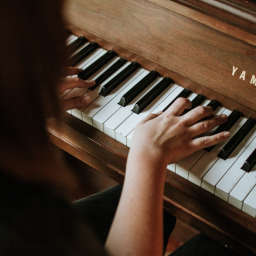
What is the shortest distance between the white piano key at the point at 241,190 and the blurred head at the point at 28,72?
25.2 inches

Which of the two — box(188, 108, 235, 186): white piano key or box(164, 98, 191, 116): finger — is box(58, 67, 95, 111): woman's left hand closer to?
box(164, 98, 191, 116): finger

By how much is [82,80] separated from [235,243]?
0.71 m

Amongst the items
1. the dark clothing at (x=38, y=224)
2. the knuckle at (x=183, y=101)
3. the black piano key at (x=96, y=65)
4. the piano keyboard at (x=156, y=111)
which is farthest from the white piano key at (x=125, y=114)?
the dark clothing at (x=38, y=224)

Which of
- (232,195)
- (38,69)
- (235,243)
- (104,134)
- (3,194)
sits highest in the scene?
(38,69)

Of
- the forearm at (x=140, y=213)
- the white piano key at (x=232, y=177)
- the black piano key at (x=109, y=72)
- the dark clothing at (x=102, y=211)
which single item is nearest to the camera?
the forearm at (x=140, y=213)

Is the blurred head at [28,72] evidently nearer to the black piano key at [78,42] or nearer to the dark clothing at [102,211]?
the dark clothing at [102,211]

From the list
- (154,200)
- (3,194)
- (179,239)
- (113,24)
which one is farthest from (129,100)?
(179,239)

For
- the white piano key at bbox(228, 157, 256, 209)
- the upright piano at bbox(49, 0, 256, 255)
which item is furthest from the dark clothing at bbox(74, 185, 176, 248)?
the white piano key at bbox(228, 157, 256, 209)

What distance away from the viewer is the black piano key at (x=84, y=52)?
1587 millimetres

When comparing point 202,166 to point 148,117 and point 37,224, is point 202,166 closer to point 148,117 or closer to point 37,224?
point 148,117

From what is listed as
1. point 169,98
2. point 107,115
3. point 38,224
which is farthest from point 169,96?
point 38,224

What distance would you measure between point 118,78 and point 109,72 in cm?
5

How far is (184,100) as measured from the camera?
52.9 inches

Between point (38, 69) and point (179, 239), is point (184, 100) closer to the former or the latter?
point (38, 69)
